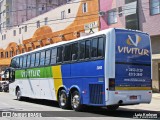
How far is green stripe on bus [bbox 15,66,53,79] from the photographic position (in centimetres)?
2008

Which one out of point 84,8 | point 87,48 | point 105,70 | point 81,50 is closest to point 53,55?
point 81,50

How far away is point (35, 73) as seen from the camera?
2172 cm

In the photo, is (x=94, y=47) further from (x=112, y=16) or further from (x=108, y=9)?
(x=108, y=9)

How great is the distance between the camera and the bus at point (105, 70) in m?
14.7

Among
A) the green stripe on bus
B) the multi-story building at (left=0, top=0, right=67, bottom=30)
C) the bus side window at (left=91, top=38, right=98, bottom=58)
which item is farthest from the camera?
the multi-story building at (left=0, top=0, right=67, bottom=30)

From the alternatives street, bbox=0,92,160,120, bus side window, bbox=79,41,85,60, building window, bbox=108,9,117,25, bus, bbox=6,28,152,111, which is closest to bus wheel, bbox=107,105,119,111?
bus, bbox=6,28,152,111

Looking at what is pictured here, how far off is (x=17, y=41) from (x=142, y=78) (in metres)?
47.9

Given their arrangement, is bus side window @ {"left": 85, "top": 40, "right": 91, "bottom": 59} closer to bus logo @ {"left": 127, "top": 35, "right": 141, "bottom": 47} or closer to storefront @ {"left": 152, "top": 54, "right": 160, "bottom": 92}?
bus logo @ {"left": 127, "top": 35, "right": 141, "bottom": 47}

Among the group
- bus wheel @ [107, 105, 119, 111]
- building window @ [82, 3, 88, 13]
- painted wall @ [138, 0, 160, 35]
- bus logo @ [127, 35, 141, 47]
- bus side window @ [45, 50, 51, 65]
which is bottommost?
bus wheel @ [107, 105, 119, 111]

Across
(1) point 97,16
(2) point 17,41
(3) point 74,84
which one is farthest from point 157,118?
(2) point 17,41

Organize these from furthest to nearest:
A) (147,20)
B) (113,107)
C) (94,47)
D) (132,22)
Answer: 1. (132,22)
2. (147,20)
3. (113,107)
4. (94,47)

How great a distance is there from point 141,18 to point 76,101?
48.6ft

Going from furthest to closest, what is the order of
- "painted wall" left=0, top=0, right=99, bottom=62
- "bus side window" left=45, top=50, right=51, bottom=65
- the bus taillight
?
"painted wall" left=0, top=0, right=99, bottom=62
"bus side window" left=45, top=50, right=51, bottom=65
the bus taillight

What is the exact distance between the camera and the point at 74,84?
17125 mm
